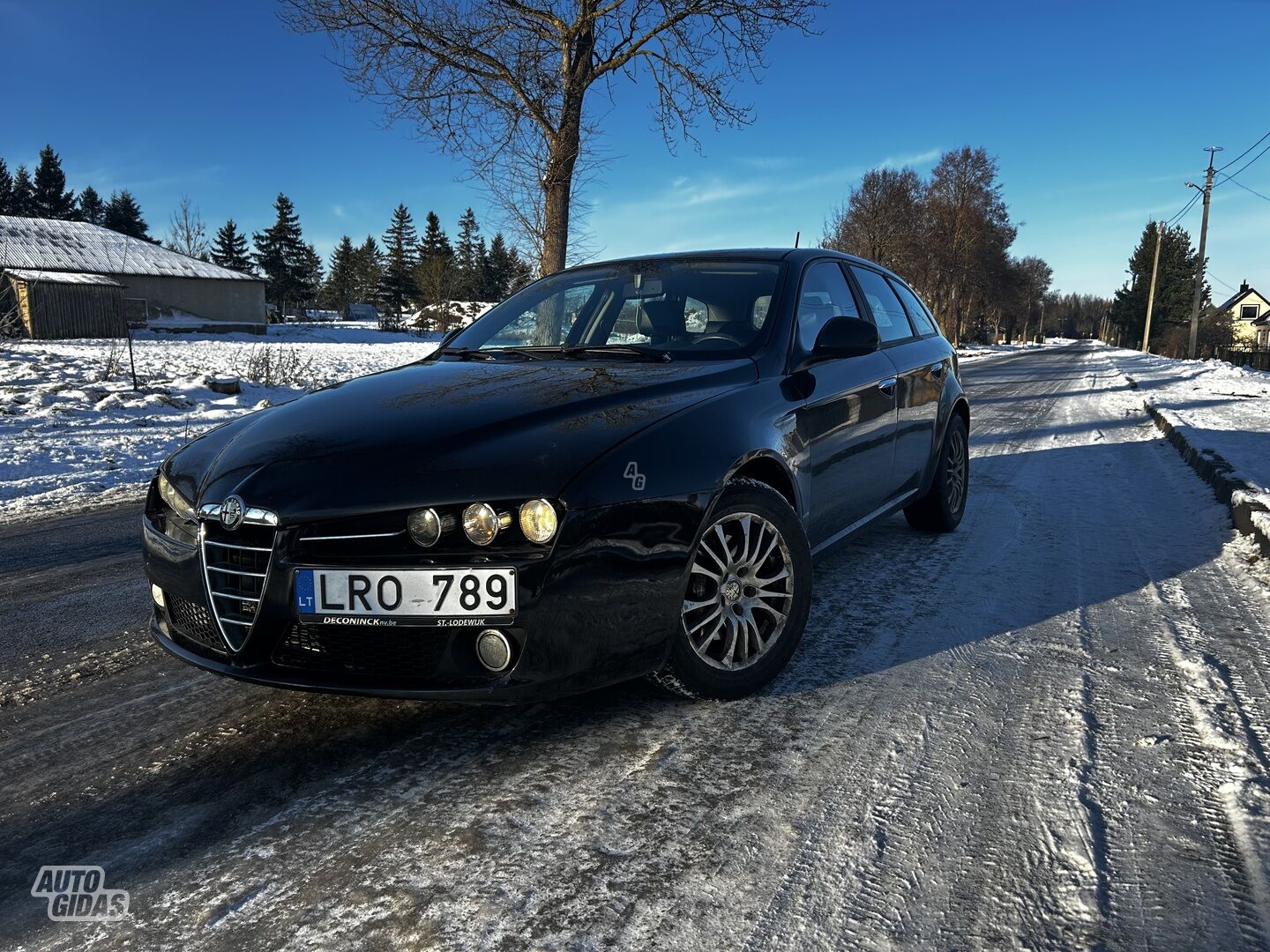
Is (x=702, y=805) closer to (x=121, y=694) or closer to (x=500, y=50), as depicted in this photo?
(x=121, y=694)

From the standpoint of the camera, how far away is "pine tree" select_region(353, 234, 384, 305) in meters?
91.2

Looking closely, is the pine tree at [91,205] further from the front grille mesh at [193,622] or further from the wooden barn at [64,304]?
the front grille mesh at [193,622]

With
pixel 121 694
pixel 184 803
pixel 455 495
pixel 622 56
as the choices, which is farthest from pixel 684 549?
pixel 622 56

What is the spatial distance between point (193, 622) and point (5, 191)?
82852 millimetres

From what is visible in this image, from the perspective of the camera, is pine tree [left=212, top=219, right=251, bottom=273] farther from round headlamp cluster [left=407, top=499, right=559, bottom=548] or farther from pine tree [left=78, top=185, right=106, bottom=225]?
round headlamp cluster [left=407, top=499, right=559, bottom=548]

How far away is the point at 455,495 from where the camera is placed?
7.29 ft

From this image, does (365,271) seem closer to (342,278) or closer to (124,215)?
(342,278)

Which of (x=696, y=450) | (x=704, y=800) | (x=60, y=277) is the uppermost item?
(x=60, y=277)

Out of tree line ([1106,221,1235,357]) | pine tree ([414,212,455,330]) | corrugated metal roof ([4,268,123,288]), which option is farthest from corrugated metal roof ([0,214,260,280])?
tree line ([1106,221,1235,357])

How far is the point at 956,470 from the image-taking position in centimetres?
530

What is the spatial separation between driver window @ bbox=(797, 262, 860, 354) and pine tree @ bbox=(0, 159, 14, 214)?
263ft

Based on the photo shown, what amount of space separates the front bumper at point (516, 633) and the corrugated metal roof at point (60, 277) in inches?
1544

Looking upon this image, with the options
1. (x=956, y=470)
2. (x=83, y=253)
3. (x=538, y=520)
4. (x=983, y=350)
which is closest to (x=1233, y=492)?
(x=956, y=470)

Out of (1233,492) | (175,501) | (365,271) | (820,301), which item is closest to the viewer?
(175,501)
